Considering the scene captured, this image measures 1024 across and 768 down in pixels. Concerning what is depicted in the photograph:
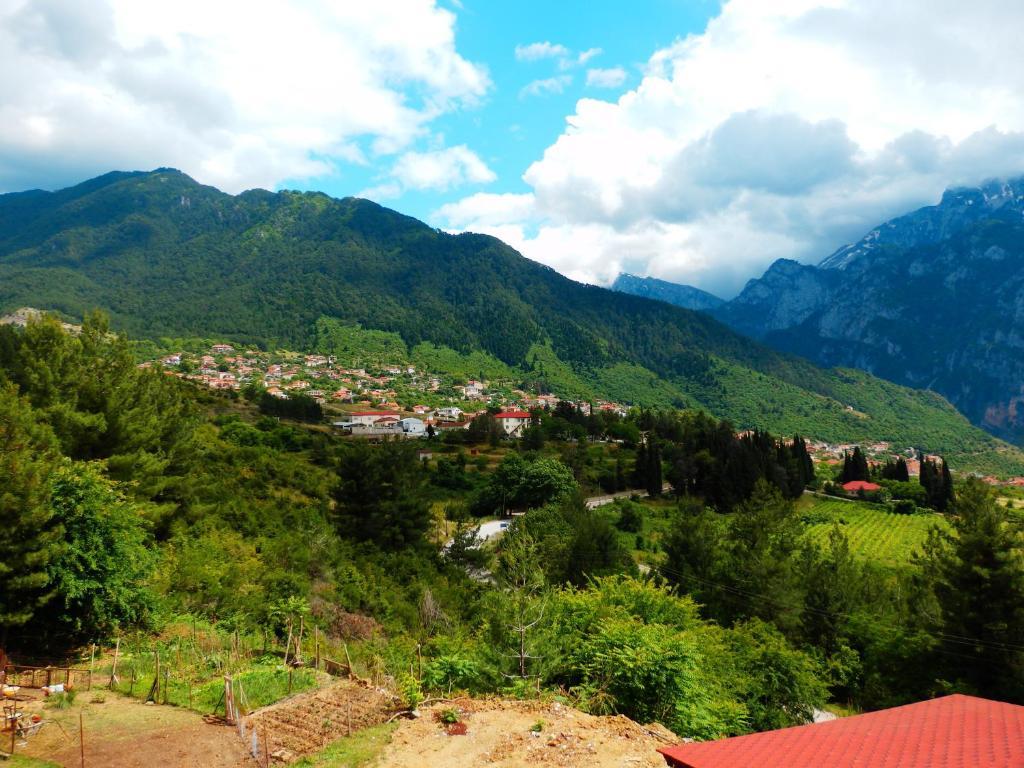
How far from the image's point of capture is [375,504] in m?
27.2

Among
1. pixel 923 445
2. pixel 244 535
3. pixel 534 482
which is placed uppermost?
pixel 244 535

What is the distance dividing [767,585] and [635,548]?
60.3 feet

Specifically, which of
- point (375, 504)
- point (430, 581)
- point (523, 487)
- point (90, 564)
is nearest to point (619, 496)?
point (523, 487)

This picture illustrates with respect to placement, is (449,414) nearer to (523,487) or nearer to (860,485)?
(523,487)

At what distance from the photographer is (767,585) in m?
24.6

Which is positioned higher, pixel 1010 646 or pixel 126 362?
pixel 126 362

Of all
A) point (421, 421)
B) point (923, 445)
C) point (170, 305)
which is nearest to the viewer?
point (421, 421)

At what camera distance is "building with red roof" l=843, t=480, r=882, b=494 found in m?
74.8

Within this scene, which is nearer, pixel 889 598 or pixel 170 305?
pixel 889 598

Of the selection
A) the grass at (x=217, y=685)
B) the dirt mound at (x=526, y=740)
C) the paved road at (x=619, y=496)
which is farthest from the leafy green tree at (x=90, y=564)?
the paved road at (x=619, y=496)

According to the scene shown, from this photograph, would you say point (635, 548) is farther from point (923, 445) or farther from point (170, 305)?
point (170, 305)

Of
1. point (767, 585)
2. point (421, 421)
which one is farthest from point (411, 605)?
point (421, 421)

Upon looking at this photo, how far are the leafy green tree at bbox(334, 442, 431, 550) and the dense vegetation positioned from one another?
11 cm

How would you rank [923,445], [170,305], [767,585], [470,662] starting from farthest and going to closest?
[170,305], [923,445], [767,585], [470,662]
